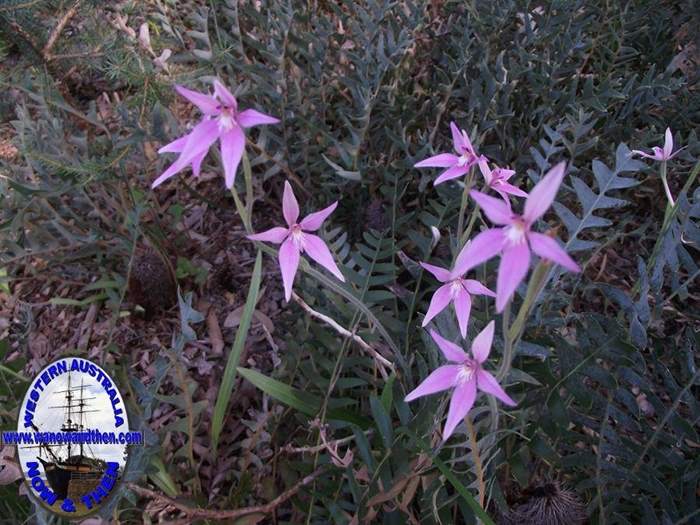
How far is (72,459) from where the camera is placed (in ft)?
4.37

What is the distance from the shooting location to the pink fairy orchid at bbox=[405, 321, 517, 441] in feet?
2.89

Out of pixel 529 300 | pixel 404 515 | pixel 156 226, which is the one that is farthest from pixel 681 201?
pixel 156 226

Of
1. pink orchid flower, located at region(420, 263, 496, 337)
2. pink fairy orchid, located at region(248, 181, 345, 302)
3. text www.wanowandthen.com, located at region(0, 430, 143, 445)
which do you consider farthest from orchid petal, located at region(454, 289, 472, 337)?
text www.wanowandthen.com, located at region(0, 430, 143, 445)

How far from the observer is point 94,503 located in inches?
51.3

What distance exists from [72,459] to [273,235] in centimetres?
75

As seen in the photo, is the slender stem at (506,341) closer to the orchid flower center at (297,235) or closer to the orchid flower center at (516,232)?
the orchid flower center at (516,232)

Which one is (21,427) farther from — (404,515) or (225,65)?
(225,65)

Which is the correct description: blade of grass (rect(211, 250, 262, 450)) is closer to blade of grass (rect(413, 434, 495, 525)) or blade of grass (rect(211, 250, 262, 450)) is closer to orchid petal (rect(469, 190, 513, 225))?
blade of grass (rect(413, 434, 495, 525))

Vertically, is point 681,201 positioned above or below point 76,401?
above

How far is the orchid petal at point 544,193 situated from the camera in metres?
0.67

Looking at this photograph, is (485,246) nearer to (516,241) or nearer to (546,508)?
(516,241)

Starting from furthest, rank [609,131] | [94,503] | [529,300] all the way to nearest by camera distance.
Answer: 1. [609,131]
2. [94,503]
3. [529,300]

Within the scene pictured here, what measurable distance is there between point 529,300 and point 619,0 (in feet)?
6.72

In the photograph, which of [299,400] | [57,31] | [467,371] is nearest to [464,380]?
[467,371]
